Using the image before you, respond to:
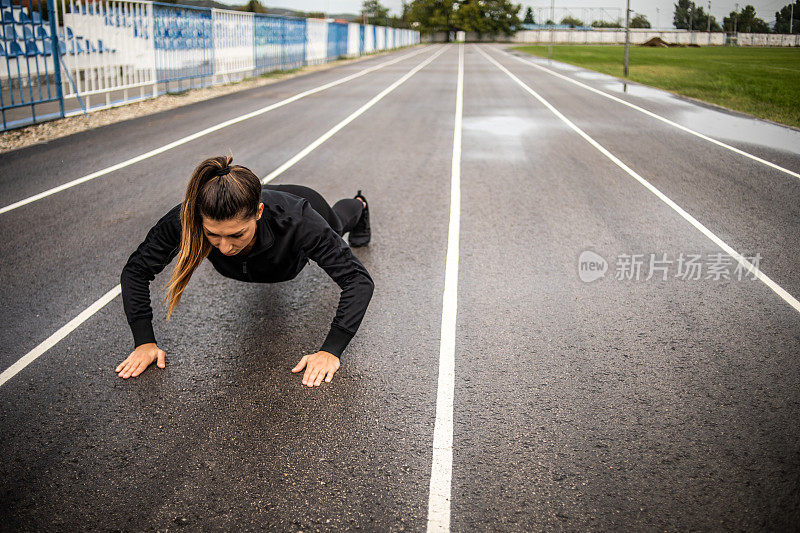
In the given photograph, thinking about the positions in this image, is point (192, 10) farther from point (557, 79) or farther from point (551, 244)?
point (551, 244)

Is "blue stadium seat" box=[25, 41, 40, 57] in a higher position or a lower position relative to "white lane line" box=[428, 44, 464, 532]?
higher

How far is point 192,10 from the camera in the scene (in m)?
17.0

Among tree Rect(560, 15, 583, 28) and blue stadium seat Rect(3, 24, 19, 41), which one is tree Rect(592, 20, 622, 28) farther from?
blue stadium seat Rect(3, 24, 19, 41)

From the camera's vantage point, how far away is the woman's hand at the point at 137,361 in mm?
3426

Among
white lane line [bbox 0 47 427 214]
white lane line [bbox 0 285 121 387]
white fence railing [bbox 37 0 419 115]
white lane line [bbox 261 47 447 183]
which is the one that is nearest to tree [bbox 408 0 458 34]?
white fence railing [bbox 37 0 419 115]

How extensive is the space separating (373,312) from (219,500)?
202cm

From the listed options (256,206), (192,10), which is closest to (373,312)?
(256,206)

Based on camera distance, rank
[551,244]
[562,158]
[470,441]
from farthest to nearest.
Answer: [562,158] → [551,244] → [470,441]

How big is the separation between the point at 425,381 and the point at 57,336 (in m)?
2.45

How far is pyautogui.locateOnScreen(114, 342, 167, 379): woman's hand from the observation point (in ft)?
11.2

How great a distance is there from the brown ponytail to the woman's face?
0.03 metres

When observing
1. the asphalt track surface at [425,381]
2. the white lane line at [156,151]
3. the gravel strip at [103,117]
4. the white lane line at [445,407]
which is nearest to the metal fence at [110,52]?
the gravel strip at [103,117]

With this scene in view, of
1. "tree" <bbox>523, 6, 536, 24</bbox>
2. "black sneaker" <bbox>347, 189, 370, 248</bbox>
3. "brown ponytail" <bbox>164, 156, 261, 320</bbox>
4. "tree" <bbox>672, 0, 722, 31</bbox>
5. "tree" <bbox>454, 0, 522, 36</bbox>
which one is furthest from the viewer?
"tree" <bbox>523, 6, 536, 24</bbox>

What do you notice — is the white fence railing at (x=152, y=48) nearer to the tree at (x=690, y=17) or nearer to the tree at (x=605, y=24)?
the tree at (x=690, y=17)
